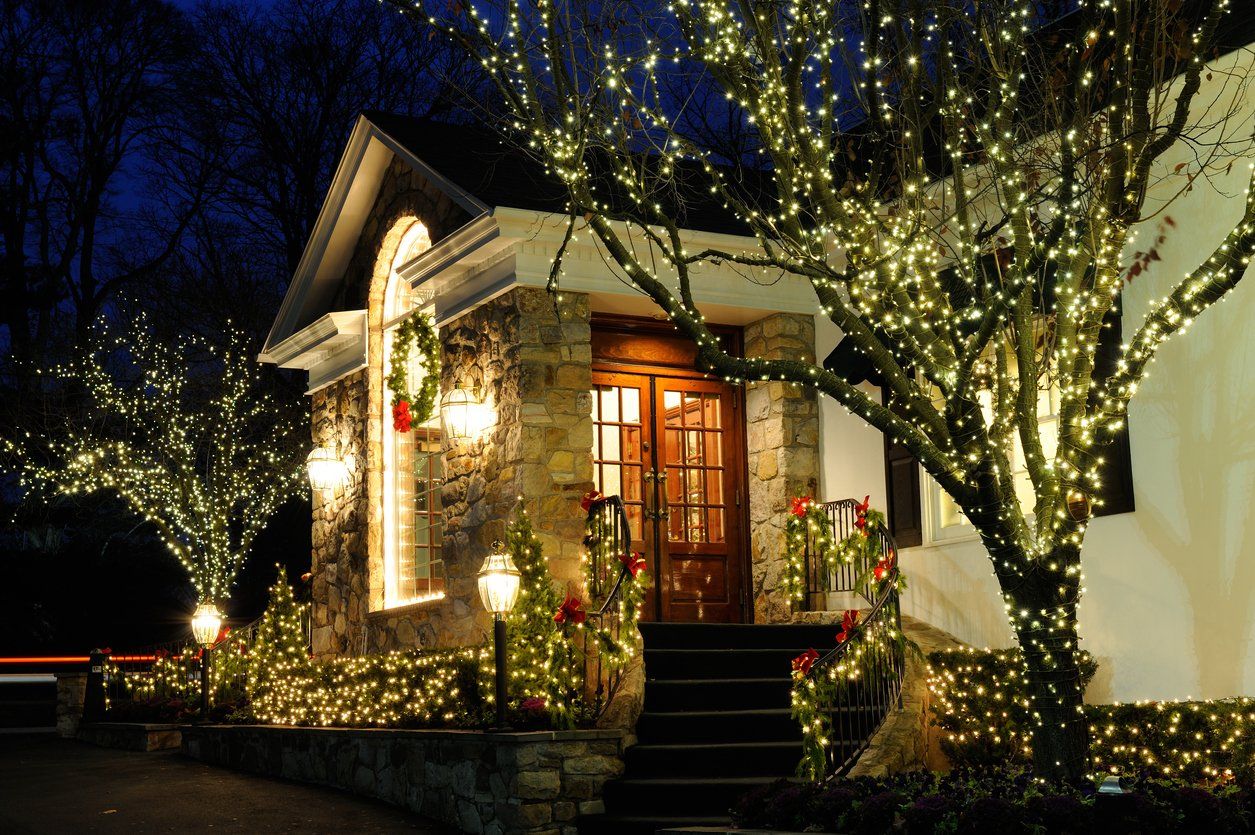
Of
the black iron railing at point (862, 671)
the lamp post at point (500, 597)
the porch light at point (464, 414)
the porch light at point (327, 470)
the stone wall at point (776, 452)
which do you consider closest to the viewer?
the black iron railing at point (862, 671)

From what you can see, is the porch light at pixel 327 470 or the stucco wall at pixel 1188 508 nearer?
the stucco wall at pixel 1188 508

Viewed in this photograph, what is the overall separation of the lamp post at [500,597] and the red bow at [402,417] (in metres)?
3.18

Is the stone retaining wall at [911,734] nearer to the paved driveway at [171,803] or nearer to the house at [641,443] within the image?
the house at [641,443]

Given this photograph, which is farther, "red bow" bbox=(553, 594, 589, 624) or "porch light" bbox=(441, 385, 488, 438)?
"porch light" bbox=(441, 385, 488, 438)

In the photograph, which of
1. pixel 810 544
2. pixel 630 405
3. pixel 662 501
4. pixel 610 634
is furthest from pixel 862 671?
pixel 630 405

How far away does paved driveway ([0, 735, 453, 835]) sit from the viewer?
9609mm

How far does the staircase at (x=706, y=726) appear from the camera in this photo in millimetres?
8758

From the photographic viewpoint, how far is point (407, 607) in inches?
490

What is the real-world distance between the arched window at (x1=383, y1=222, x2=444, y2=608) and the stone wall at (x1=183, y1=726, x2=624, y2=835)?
2189 mm

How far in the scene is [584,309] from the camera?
37.3ft

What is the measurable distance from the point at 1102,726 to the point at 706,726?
2.50 metres

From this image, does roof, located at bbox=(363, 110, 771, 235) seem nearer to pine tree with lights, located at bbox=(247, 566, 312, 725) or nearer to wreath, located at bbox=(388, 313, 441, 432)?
wreath, located at bbox=(388, 313, 441, 432)

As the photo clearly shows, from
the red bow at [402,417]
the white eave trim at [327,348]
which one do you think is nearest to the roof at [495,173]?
the white eave trim at [327,348]

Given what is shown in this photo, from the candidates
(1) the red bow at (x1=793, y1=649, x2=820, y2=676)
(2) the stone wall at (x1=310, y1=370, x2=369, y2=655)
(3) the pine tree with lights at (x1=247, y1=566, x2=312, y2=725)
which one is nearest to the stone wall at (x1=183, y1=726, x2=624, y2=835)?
(1) the red bow at (x1=793, y1=649, x2=820, y2=676)
